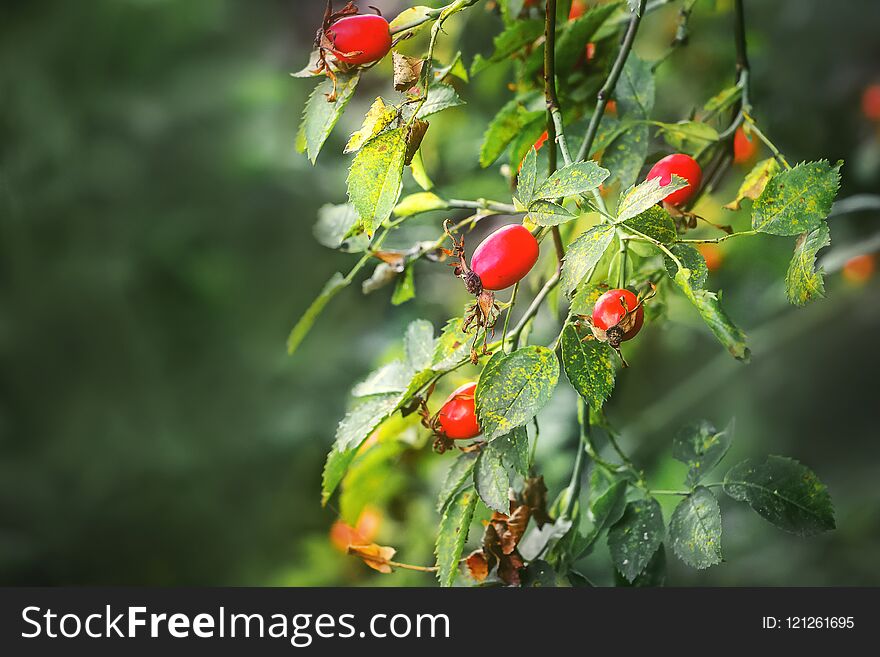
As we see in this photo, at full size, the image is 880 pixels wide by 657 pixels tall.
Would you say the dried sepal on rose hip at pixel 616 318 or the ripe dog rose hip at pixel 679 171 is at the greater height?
the ripe dog rose hip at pixel 679 171

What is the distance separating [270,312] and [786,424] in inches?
49.0

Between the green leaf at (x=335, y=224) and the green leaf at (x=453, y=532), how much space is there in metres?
0.20

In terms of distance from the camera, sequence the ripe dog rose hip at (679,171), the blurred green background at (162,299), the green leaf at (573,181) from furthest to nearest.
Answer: the blurred green background at (162,299) < the ripe dog rose hip at (679,171) < the green leaf at (573,181)

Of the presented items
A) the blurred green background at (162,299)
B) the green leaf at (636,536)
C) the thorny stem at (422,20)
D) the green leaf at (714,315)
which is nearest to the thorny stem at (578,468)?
the green leaf at (636,536)

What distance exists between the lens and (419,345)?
53cm

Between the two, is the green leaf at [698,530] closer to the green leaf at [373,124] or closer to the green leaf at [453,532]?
the green leaf at [453,532]

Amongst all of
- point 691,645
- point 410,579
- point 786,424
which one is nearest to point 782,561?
point 786,424

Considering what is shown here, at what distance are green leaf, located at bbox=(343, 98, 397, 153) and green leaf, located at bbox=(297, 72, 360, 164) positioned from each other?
23 mm

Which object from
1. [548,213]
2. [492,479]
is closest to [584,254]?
[548,213]

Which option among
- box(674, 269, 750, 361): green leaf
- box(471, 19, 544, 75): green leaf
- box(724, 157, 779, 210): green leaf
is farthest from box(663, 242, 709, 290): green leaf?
box(471, 19, 544, 75): green leaf

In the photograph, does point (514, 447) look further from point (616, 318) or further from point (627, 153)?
point (627, 153)

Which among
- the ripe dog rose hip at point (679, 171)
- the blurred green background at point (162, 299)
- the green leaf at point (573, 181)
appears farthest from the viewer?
the blurred green background at point (162, 299)

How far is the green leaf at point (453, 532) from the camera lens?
45 cm

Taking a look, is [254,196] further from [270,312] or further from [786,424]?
[786,424]
